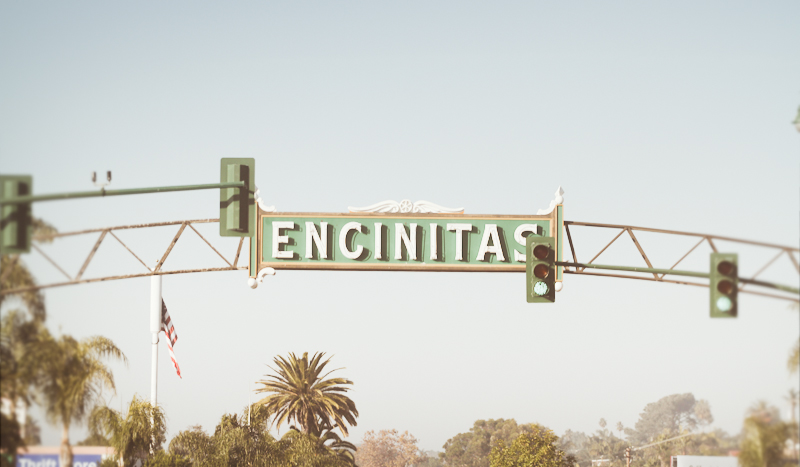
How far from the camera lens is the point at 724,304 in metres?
17.6

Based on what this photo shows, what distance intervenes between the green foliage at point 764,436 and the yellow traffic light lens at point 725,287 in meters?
10.9

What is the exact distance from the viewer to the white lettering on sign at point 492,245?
27047 mm

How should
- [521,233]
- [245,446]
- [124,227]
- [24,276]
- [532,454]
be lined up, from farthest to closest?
[532,454] → [245,446] → [521,233] → [124,227] → [24,276]

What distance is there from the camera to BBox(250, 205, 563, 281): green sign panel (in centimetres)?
2702

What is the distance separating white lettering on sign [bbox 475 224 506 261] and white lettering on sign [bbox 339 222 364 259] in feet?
11.1

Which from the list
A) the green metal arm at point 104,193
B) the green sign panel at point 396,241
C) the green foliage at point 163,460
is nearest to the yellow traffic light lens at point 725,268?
the green metal arm at point 104,193

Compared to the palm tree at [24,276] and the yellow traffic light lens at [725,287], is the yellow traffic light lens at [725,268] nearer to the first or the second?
the yellow traffic light lens at [725,287]

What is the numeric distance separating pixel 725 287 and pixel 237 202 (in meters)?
9.66

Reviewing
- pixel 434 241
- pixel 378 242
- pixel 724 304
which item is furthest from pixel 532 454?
pixel 724 304

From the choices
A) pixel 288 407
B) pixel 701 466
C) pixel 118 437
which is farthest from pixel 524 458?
pixel 118 437

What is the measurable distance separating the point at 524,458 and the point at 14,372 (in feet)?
223

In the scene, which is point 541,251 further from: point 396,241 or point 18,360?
point 18,360

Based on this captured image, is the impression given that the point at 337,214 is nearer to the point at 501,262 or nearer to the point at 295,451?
the point at 501,262

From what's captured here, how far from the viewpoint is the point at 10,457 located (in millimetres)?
21547
